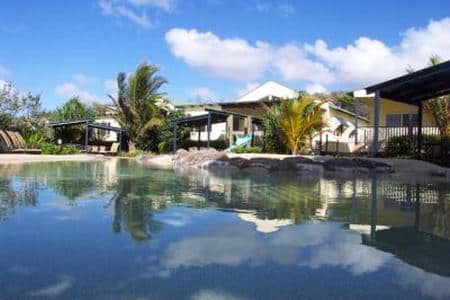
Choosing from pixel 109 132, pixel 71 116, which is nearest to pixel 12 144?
pixel 71 116

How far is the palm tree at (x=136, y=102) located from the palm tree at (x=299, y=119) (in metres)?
12.0

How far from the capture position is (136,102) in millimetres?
34375

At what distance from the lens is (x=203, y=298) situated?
354 cm

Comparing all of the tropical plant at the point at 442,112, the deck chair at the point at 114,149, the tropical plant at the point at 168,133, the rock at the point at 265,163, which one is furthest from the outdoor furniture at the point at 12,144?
the tropical plant at the point at 442,112

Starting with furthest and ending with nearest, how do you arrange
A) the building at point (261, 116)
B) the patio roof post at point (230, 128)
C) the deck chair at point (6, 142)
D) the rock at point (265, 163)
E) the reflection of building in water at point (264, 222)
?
1. the patio roof post at point (230, 128)
2. the building at point (261, 116)
3. the deck chair at point (6, 142)
4. the rock at point (265, 163)
5. the reflection of building in water at point (264, 222)

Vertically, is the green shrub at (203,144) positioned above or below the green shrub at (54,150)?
above

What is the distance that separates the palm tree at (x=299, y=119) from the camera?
2431 centimetres

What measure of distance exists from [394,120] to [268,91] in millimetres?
16057

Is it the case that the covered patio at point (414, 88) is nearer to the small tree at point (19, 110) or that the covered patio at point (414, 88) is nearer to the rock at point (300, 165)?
the rock at point (300, 165)

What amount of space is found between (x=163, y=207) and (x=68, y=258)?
10.7 ft

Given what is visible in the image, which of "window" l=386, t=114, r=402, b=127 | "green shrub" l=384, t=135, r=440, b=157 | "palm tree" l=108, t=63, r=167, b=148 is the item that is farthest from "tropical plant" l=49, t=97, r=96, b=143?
"green shrub" l=384, t=135, r=440, b=157

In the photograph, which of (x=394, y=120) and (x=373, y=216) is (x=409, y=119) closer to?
(x=394, y=120)

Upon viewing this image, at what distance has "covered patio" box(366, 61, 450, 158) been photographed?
17500 millimetres

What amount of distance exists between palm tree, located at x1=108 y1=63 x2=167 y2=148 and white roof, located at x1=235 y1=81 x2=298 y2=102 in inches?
413
